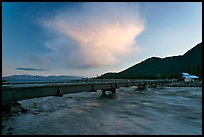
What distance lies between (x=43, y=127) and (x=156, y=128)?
455 inches

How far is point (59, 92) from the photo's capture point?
99.0ft

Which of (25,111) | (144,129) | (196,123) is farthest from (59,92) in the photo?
(196,123)

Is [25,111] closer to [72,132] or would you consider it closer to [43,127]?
[43,127]

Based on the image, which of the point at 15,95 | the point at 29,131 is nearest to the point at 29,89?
the point at 15,95

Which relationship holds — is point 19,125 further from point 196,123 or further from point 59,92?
point 196,123

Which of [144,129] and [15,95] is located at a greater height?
[15,95]

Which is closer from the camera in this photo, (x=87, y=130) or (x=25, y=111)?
(x=87, y=130)

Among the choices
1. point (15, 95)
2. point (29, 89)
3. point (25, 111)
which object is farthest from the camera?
point (25, 111)

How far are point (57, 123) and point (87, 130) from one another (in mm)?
4161

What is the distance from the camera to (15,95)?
22484mm

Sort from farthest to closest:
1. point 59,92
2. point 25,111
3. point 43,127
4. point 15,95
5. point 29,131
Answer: point 59,92
point 25,111
point 15,95
point 43,127
point 29,131

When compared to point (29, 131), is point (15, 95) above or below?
above

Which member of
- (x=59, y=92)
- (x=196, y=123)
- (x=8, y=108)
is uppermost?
(x=59, y=92)

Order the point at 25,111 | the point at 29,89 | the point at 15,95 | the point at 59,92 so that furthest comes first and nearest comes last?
1. the point at 59,92
2. the point at 25,111
3. the point at 29,89
4. the point at 15,95
